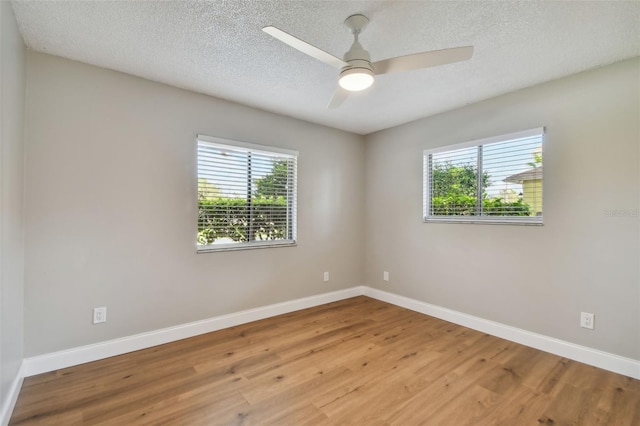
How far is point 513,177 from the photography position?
Result: 294cm

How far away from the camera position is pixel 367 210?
4.48 m

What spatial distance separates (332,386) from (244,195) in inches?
82.7

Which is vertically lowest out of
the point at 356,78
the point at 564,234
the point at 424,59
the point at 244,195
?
the point at 564,234

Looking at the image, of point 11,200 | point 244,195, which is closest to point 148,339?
point 11,200

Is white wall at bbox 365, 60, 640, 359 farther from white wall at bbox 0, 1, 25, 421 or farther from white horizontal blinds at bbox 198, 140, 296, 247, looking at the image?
white wall at bbox 0, 1, 25, 421

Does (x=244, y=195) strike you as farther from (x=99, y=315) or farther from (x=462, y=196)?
(x=462, y=196)

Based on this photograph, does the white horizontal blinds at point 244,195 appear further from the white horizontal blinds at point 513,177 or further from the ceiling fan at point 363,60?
the white horizontal blinds at point 513,177

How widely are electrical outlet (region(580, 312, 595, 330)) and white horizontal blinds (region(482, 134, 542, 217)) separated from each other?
91cm

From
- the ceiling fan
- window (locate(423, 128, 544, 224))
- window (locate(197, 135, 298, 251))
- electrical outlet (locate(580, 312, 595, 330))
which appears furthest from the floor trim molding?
the ceiling fan

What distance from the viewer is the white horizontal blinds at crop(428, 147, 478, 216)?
329cm

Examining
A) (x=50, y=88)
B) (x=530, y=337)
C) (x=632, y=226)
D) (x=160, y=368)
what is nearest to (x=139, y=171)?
(x=50, y=88)

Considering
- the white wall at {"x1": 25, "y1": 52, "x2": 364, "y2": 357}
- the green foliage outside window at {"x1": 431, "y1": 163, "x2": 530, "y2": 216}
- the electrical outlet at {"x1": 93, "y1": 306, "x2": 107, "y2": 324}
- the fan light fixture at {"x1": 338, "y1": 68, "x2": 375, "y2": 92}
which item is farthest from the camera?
the green foliage outside window at {"x1": 431, "y1": 163, "x2": 530, "y2": 216}

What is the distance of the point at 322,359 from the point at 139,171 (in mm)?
2310

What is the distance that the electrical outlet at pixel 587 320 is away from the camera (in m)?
2.46
